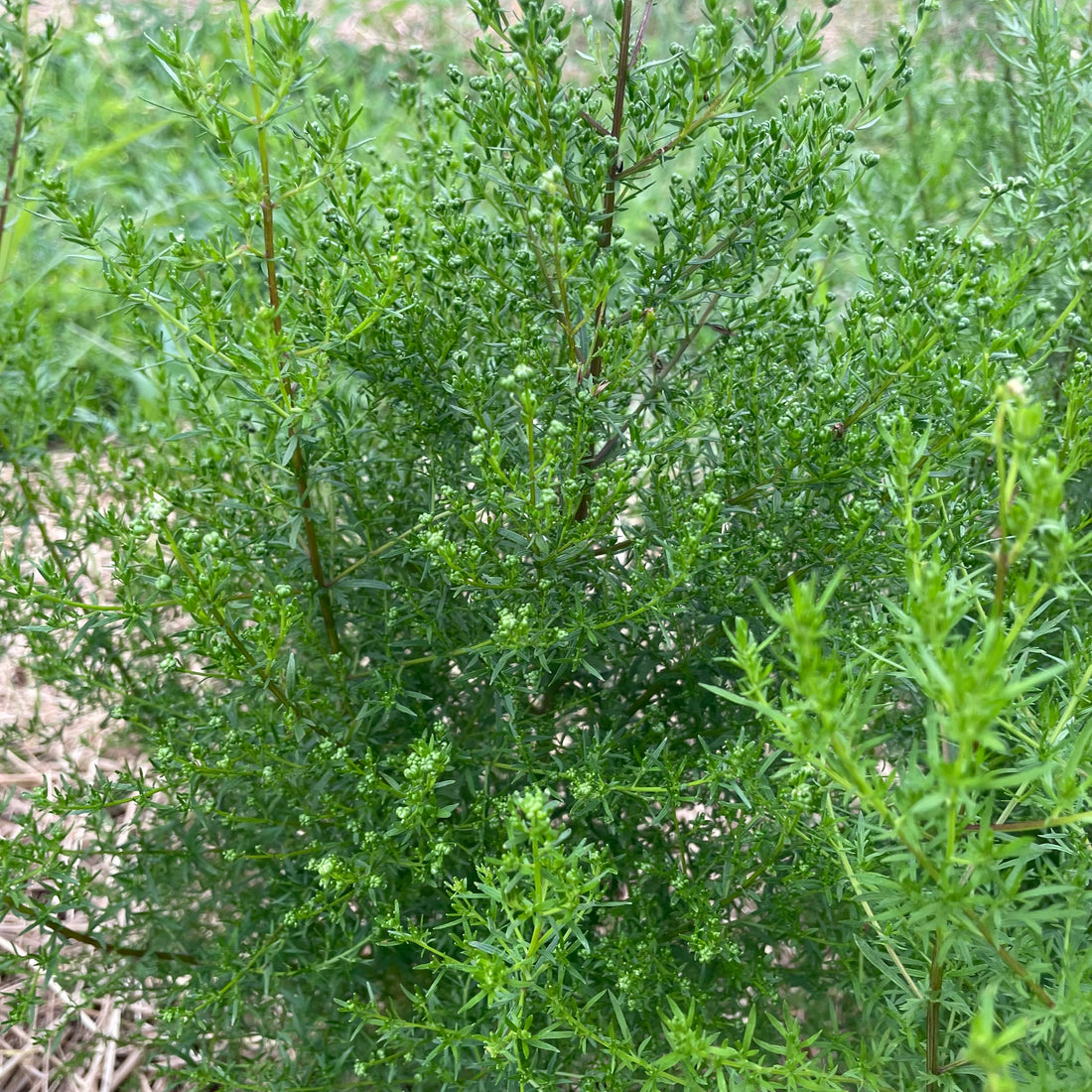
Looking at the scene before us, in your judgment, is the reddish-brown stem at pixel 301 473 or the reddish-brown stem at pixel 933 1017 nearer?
the reddish-brown stem at pixel 933 1017

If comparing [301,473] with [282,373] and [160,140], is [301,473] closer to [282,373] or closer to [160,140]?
[282,373]

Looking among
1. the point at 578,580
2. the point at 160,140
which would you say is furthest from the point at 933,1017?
the point at 160,140

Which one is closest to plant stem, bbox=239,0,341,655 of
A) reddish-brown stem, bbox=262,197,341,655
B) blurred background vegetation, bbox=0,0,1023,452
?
reddish-brown stem, bbox=262,197,341,655

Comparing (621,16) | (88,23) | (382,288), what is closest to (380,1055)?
(382,288)

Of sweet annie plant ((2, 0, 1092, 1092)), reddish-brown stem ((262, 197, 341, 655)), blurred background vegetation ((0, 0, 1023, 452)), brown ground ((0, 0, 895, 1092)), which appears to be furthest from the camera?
blurred background vegetation ((0, 0, 1023, 452))

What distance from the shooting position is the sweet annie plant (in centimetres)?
122

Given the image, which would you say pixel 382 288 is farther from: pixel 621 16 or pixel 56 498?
pixel 56 498

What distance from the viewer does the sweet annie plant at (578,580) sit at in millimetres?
1222

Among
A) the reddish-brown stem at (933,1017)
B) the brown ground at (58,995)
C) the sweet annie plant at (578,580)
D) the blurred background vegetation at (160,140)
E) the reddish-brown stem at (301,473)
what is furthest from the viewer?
the blurred background vegetation at (160,140)

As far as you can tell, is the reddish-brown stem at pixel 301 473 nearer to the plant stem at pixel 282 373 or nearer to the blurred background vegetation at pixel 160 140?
the plant stem at pixel 282 373

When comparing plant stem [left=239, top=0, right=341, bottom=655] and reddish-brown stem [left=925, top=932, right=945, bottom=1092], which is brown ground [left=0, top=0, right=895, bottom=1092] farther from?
reddish-brown stem [left=925, top=932, right=945, bottom=1092]

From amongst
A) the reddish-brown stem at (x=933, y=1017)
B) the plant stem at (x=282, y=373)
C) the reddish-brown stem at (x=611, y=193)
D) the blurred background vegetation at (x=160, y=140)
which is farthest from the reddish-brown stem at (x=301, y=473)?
the reddish-brown stem at (x=933, y=1017)

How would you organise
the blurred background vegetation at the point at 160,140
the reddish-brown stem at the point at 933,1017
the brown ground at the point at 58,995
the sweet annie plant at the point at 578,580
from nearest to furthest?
the reddish-brown stem at the point at 933,1017 < the sweet annie plant at the point at 578,580 < the brown ground at the point at 58,995 < the blurred background vegetation at the point at 160,140

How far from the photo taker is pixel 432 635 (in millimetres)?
1477
